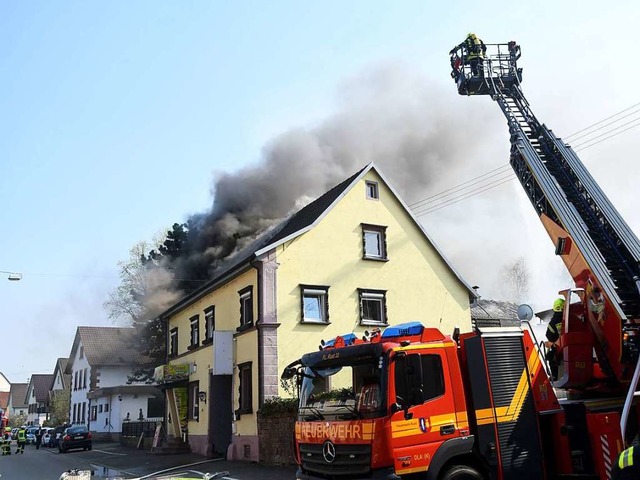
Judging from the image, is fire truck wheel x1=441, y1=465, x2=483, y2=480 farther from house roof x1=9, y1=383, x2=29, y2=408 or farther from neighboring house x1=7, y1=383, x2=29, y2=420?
house roof x1=9, y1=383, x2=29, y2=408

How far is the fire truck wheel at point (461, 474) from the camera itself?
7.41 m

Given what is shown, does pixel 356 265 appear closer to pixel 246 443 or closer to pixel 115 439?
pixel 246 443

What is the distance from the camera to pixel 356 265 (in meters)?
20.5

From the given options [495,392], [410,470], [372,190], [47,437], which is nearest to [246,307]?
[372,190]

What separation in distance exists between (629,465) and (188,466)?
17192mm

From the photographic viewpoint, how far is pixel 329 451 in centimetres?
757

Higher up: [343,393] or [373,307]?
[373,307]

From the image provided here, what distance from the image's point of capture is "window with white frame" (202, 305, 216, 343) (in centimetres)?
2262

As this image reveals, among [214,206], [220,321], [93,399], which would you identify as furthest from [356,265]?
[93,399]

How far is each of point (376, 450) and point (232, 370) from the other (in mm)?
13680

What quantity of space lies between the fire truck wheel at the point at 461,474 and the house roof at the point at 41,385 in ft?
272

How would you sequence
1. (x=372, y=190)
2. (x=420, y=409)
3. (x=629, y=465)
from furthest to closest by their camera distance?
(x=372, y=190)
(x=420, y=409)
(x=629, y=465)

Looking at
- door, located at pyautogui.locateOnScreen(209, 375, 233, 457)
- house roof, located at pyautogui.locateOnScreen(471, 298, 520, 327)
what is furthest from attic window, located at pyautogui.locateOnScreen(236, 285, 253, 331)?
house roof, located at pyautogui.locateOnScreen(471, 298, 520, 327)

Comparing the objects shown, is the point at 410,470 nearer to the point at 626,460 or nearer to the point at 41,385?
the point at 626,460
